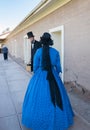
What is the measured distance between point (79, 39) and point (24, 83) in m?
3.15

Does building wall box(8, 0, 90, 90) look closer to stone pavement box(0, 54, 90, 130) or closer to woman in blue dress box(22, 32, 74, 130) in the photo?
stone pavement box(0, 54, 90, 130)

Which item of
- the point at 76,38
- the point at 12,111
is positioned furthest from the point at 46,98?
the point at 76,38

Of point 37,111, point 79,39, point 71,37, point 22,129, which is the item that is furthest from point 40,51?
point 71,37

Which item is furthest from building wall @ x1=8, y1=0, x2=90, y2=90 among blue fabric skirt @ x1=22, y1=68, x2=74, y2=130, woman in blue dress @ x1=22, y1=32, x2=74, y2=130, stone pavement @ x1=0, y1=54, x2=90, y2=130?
blue fabric skirt @ x1=22, y1=68, x2=74, y2=130

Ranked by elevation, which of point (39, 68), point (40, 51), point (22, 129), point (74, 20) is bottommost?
point (22, 129)

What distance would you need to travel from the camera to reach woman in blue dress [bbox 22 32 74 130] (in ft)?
11.5

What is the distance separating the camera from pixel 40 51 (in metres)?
3.80

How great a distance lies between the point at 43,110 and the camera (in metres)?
3.50

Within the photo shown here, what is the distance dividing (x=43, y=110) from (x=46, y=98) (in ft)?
0.72

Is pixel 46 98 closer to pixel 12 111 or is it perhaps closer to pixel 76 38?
pixel 12 111

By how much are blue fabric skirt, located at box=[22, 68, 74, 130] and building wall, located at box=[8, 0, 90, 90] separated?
233 centimetres

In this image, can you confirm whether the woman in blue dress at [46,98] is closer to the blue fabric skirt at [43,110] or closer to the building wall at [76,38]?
the blue fabric skirt at [43,110]

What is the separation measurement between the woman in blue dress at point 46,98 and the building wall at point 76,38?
2.16 meters

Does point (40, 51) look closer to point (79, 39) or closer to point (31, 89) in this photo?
point (31, 89)
